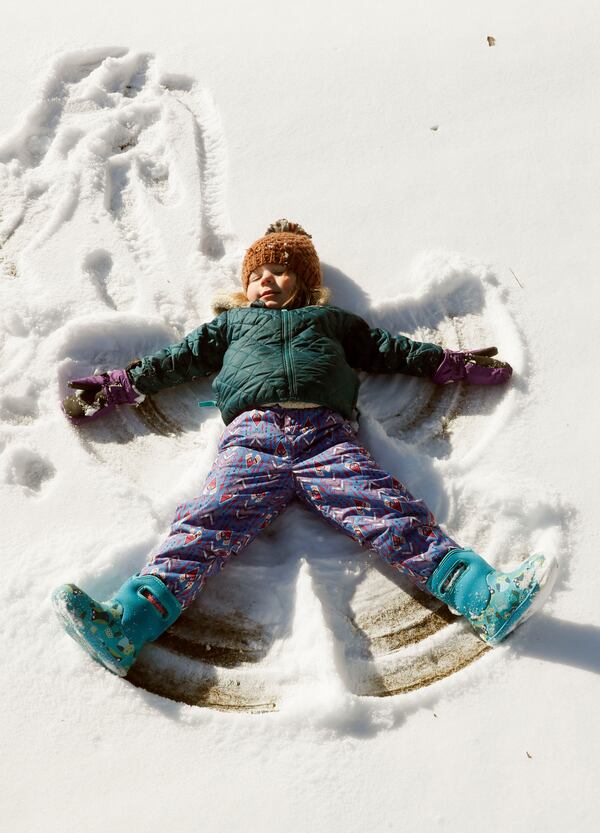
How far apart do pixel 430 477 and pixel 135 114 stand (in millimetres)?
1886

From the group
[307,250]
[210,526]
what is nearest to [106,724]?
[210,526]

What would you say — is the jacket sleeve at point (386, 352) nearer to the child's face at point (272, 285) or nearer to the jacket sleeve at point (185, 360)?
the child's face at point (272, 285)

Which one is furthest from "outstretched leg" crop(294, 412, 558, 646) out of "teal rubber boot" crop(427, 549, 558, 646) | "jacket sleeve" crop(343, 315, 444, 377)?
"jacket sleeve" crop(343, 315, 444, 377)

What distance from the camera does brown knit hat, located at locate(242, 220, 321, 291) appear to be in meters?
2.29

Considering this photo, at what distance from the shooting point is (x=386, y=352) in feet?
7.16

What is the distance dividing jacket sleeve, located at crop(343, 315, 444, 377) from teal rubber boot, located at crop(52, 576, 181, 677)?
92 cm

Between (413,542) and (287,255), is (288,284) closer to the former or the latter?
(287,255)

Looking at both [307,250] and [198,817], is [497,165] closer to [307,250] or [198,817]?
[307,250]

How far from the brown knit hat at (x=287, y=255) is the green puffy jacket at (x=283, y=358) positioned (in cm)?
16

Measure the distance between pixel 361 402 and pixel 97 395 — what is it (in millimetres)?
791

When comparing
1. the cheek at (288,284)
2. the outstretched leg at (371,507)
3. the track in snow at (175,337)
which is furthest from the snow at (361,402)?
the cheek at (288,284)

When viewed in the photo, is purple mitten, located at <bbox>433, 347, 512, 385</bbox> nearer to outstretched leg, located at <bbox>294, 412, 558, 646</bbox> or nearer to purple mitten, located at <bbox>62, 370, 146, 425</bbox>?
outstretched leg, located at <bbox>294, 412, 558, 646</bbox>

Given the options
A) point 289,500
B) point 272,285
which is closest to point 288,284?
point 272,285

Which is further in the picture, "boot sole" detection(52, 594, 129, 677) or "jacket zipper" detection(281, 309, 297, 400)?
"jacket zipper" detection(281, 309, 297, 400)
